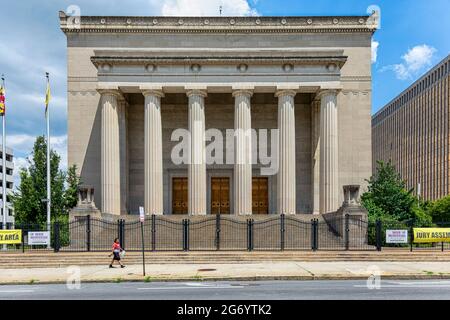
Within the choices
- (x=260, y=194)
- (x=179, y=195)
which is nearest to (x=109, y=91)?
(x=179, y=195)

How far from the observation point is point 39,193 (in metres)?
36.7

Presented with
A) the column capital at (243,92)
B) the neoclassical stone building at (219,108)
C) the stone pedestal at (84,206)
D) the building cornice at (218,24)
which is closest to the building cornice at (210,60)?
the neoclassical stone building at (219,108)

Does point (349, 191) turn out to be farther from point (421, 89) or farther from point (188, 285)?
point (421, 89)

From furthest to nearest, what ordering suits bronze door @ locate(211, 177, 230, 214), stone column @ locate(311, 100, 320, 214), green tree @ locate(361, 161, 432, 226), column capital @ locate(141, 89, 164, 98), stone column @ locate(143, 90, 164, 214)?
bronze door @ locate(211, 177, 230, 214) → stone column @ locate(311, 100, 320, 214) → column capital @ locate(141, 89, 164, 98) → stone column @ locate(143, 90, 164, 214) → green tree @ locate(361, 161, 432, 226)

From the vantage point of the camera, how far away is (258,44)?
43.4 m

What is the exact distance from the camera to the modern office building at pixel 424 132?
125688 mm

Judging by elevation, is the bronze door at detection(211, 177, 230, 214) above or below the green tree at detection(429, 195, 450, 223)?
above

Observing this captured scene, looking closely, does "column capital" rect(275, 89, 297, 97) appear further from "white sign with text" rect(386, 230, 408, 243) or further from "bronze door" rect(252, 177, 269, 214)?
"white sign with text" rect(386, 230, 408, 243)

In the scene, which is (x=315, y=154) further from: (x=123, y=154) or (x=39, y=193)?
(x=39, y=193)

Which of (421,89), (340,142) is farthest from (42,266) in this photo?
(421,89)

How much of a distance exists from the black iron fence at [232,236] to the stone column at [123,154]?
30.6ft


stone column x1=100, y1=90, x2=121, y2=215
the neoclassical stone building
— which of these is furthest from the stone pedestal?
the neoclassical stone building

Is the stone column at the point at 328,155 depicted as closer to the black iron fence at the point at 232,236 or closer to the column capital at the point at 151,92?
the black iron fence at the point at 232,236

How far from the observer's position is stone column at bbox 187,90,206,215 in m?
36.2
